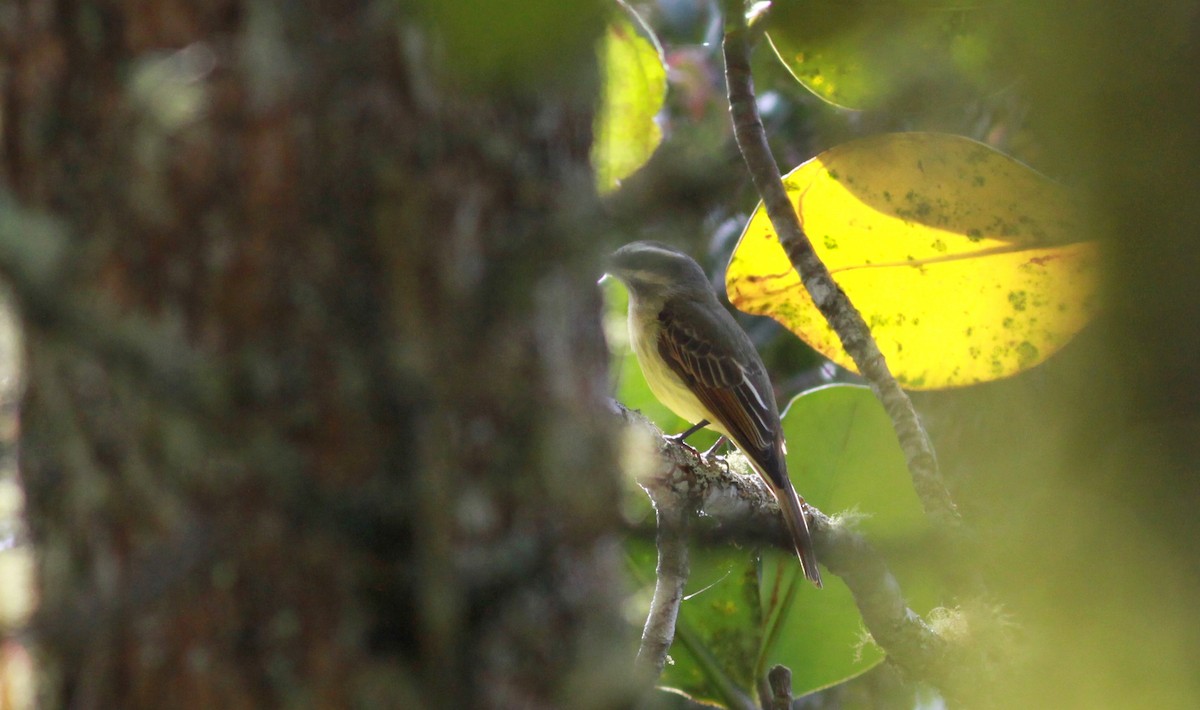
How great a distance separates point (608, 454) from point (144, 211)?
34 cm

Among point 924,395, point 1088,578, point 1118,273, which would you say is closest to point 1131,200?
point 1118,273

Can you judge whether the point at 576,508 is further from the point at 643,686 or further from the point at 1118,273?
the point at 1118,273

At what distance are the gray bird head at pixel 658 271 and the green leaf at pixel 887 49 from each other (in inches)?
67.0

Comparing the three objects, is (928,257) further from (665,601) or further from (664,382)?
(664,382)

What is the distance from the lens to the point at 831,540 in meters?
2.04

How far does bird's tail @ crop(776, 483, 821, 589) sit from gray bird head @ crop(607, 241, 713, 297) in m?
1.23

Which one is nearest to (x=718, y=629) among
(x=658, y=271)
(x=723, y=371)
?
(x=723, y=371)

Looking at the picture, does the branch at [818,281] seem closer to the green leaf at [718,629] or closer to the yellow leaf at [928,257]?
the yellow leaf at [928,257]

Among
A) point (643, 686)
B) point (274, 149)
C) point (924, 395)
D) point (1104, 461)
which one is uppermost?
point (274, 149)

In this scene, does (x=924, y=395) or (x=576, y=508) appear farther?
(x=924, y=395)

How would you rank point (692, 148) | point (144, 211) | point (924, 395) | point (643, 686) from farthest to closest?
point (924, 395) → point (144, 211) → point (643, 686) → point (692, 148)

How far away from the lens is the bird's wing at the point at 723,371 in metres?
2.84

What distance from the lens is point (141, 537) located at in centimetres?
58

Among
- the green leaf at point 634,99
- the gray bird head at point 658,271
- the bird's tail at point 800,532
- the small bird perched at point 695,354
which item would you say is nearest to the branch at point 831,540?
the bird's tail at point 800,532
